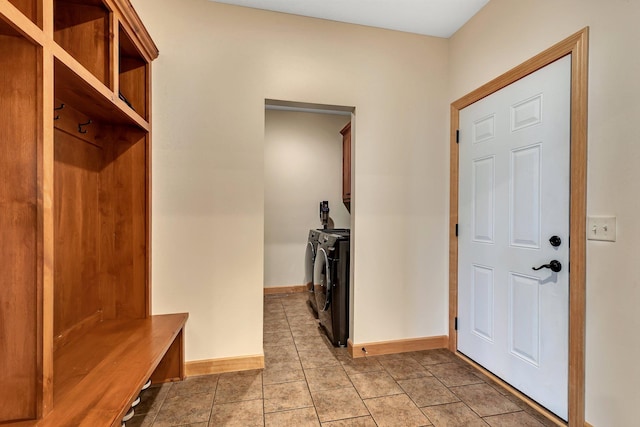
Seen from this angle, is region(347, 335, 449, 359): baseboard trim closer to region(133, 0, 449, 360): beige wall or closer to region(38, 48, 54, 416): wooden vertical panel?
region(133, 0, 449, 360): beige wall

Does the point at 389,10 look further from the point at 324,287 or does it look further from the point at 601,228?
the point at 324,287

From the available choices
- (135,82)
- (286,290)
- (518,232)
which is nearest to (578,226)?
(518,232)

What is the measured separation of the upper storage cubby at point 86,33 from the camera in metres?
1.42

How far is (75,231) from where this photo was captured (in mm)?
1650

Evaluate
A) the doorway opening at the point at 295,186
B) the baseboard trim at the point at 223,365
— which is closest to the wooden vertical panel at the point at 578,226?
the baseboard trim at the point at 223,365

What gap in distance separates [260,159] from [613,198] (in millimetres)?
1992

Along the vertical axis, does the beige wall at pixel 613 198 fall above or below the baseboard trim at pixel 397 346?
above

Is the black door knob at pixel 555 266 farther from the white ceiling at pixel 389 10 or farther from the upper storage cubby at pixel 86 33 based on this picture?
the upper storage cubby at pixel 86 33

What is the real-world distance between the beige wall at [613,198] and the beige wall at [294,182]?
2994 millimetres

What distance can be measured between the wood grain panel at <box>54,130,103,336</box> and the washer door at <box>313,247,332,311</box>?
1.65 m

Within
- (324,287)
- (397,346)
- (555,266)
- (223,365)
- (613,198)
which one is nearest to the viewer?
(613,198)

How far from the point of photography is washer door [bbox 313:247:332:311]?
2582mm

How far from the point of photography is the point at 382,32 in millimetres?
2371

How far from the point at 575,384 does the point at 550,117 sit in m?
1.41
